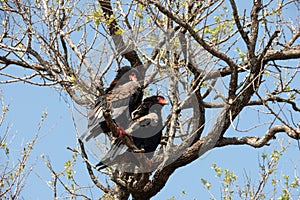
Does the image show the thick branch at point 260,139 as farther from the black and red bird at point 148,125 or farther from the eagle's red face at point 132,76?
the eagle's red face at point 132,76

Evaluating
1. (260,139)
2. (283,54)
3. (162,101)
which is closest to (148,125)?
(162,101)

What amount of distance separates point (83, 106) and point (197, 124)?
3.93ft

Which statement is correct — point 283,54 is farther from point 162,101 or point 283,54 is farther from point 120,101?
point 120,101

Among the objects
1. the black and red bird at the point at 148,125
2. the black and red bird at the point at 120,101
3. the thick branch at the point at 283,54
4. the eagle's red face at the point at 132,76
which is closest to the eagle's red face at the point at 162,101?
the black and red bird at the point at 148,125

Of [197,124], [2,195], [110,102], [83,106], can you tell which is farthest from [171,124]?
[2,195]

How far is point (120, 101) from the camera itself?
5.27 m

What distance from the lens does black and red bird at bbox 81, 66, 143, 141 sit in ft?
16.2

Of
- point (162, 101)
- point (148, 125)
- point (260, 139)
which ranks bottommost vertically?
point (260, 139)

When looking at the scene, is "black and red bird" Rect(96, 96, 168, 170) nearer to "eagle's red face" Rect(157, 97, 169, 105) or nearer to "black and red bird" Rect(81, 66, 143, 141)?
"eagle's red face" Rect(157, 97, 169, 105)

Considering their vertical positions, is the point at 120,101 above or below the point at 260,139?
above

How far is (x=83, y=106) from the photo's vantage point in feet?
17.6

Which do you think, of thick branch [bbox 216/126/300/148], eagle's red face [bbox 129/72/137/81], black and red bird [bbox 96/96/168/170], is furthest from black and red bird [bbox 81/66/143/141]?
thick branch [bbox 216/126/300/148]

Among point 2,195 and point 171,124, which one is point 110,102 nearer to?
point 171,124

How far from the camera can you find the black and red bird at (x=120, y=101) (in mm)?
4934
